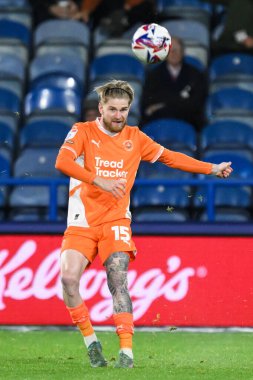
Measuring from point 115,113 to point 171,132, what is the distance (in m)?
7.09

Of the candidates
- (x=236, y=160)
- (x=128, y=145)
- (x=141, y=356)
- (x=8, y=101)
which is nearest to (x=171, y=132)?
(x=236, y=160)

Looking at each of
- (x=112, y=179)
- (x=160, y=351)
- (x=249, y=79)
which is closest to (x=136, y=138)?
(x=112, y=179)

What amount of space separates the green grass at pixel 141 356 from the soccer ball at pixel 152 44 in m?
2.49

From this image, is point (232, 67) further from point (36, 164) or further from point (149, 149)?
point (149, 149)

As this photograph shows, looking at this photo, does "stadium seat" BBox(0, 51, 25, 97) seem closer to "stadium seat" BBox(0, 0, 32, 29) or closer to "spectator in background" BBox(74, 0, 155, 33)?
"stadium seat" BBox(0, 0, 32, 29)

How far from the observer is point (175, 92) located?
1631cm

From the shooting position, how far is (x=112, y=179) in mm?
9039

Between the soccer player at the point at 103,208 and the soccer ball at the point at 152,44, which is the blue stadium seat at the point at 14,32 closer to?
the soccer ball at the point at 152,44

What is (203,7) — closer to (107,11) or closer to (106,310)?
(107,11)

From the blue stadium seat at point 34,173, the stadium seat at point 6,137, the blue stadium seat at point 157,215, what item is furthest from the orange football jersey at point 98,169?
the stadium seat at point 6,137

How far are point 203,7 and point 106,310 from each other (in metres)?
6.87

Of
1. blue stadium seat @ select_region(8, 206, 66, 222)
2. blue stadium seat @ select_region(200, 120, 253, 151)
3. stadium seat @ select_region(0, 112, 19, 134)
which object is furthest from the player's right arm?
stadium seat @ select_region(0, 112, 19, 134)

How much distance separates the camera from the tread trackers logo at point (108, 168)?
9078 millimetres

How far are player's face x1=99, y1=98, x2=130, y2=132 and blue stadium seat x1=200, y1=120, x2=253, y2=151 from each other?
22.6ft
